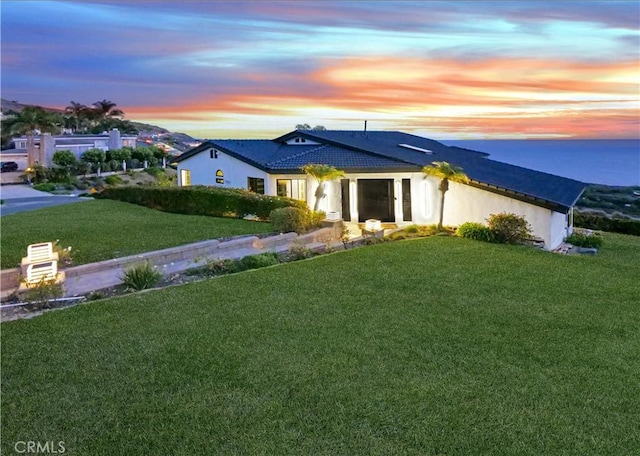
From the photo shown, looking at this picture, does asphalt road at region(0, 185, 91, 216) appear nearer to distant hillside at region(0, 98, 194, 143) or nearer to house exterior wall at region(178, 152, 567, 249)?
house exterior wall at region(178, 152, 567, 249)

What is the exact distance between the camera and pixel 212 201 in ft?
72.0

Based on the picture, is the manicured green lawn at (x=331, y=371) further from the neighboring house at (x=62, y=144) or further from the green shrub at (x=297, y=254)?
the neighboring house at (x=62, y=144)

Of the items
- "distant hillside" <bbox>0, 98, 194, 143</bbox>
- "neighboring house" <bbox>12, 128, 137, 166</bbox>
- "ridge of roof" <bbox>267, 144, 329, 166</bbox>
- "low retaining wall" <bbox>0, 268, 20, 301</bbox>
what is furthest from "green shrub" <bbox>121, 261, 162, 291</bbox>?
"distant hillside" <bbox>0, 98, 194, 143</bbox>

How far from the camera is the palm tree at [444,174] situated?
1852 cm

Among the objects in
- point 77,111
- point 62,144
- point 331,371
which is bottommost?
point 331,371

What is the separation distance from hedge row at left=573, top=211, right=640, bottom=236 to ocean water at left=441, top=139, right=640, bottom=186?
27169 mm

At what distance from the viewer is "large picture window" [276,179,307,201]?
72.6ft

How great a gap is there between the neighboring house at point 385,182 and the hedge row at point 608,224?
5274 millimetres

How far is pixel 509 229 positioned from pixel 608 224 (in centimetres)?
1462

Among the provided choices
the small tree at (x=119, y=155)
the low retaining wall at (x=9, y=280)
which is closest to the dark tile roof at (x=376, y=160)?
the low retaining wall at (x=9, y=280)

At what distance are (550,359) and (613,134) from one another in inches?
1500

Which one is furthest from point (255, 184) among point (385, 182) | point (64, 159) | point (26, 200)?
point (64, 159)

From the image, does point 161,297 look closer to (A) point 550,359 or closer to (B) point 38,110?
(A) point 550,359

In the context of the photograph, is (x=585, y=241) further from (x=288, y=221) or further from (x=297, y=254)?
(x=297, y=254)
